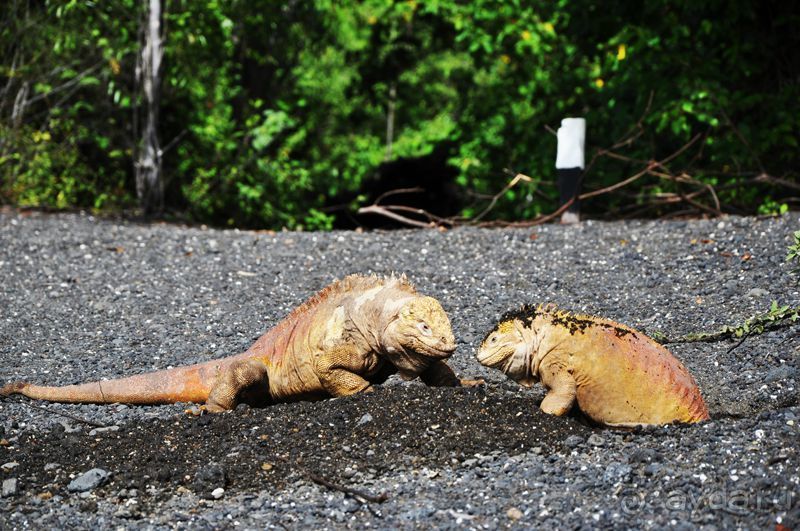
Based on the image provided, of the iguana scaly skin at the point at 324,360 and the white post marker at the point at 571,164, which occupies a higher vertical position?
the white post marker at the point at 571,164

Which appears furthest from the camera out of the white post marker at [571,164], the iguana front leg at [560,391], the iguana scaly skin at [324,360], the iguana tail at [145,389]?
the white post marker at [571,164]

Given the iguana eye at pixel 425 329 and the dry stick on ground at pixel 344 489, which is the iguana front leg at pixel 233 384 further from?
the iguana eye at pixel 425 329

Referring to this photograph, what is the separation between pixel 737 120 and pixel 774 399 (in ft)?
22.9

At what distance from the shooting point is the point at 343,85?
19.9 meters

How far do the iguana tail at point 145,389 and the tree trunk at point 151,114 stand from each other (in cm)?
597

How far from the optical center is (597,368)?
4629 mm

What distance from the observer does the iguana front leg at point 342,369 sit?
4949mm

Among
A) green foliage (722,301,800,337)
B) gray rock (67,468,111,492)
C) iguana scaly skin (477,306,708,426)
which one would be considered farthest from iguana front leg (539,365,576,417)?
gray rock (67,468,111,492)

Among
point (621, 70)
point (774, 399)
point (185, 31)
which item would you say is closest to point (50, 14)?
point (185, 31)

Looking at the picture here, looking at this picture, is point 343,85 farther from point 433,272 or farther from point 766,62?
point 433,272

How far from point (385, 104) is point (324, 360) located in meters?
11.8

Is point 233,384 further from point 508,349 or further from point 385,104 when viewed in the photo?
point 385,104

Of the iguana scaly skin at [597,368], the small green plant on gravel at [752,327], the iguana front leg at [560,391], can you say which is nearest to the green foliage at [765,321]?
the small green plant on gravel at [752,327]

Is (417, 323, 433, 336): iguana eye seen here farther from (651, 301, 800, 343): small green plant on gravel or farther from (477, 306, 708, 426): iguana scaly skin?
(651, 301, 800, 343): small green plant on gravel
